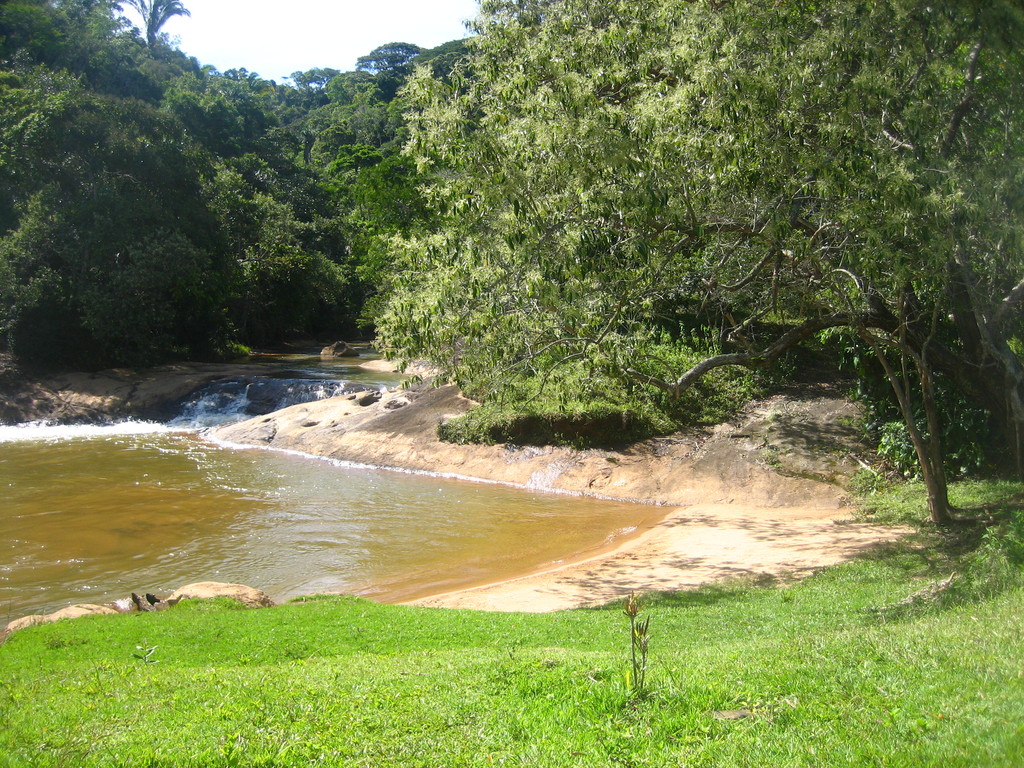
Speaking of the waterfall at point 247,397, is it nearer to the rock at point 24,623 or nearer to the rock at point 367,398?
the rock at point 367,398

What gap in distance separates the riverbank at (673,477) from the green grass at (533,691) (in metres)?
2.44

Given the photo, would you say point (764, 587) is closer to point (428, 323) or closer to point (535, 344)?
point (535, 344)

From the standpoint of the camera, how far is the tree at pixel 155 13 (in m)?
62.4

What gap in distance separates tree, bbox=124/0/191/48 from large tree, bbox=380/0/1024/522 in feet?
207

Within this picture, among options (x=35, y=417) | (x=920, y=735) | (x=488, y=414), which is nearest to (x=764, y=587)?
(x=920, y=735)

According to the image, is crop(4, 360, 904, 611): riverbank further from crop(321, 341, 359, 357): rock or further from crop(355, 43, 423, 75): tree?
crop(355, 43, 423, 75): tree

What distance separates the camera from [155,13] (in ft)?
207

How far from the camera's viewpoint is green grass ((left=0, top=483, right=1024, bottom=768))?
3.97 m

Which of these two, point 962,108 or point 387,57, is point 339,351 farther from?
point 387,57

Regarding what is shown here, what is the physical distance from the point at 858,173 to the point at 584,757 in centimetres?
666

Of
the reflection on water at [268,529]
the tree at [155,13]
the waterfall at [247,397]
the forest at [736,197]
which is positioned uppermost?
the tree at [155,13]

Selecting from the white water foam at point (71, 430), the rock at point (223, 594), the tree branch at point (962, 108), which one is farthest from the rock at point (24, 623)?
the white water foam at point (71, 430)

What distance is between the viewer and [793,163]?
8.44 metres

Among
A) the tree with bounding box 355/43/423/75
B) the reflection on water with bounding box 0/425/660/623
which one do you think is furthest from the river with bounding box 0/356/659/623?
the tree with bounding box 355/43/423/75
